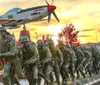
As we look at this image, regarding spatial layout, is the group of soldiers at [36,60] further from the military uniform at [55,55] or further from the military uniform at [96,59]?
the military uniform at [96,59]

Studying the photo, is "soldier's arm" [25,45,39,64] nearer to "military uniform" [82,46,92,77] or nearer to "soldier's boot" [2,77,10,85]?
"soldier's boot" [2,77,10,85]

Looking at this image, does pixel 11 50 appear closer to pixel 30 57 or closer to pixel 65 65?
pixel 30 57

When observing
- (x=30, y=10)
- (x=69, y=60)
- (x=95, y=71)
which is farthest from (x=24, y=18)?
(x=69, y=60)

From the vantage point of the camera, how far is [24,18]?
7144 cm

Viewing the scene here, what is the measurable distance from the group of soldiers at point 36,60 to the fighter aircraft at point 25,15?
47831mm

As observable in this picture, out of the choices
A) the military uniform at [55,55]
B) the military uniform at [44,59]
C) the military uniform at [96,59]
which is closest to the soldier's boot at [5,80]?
the military uniform at [44,59]

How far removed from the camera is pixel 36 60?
12273 mm

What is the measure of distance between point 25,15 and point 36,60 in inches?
2338

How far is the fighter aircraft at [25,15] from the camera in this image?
69.9 meters

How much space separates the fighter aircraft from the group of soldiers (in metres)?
47.8

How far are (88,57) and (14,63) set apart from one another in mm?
12439

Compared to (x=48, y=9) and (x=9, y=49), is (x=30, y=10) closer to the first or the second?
(x=48, y=9)

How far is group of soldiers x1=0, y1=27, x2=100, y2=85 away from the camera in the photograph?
10.4 metres

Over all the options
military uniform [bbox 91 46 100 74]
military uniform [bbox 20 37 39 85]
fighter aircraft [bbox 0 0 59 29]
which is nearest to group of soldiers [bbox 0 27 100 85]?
military uniform [bbox 20 37 39 85]
